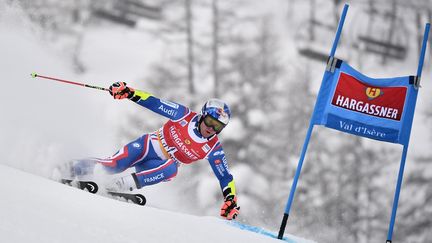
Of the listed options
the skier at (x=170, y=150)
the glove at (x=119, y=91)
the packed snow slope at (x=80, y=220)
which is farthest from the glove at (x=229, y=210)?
the glove at (x=119, y=91)

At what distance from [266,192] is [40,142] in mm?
13823

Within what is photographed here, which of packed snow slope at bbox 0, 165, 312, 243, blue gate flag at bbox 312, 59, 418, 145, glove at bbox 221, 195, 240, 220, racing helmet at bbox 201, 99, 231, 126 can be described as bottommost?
packed snow slope at bbox 0, 165, 312, 243

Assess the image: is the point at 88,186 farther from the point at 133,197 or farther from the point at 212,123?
the point at 212,123

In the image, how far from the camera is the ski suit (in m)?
6.78

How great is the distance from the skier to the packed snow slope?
1182 mm

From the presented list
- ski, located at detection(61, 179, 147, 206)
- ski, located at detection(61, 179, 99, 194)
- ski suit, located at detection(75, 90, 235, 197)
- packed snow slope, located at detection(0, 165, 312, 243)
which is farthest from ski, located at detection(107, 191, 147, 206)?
packed snow slope, located at detection(0, 165, 312, 243)

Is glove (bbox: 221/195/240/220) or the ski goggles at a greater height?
the ski goggles

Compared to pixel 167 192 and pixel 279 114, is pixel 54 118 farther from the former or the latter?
pixel 279 114

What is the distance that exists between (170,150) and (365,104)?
7.44 ft

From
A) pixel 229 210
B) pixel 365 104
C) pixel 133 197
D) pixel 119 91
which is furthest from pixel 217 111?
pixel 365 104

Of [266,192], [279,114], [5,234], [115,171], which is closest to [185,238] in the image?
[5,234]

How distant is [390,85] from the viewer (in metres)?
6.91

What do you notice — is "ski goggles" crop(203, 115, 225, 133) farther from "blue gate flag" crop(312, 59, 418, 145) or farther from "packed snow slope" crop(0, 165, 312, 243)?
"packed snow slope" crop(0, 165, 312, 243)

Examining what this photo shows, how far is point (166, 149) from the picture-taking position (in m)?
6.99
